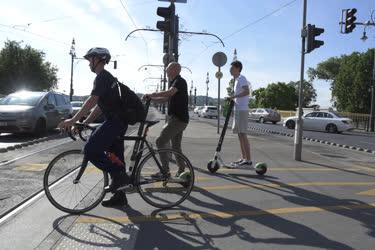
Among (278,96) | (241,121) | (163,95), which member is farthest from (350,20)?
(278,96)

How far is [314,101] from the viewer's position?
13800 centimetres

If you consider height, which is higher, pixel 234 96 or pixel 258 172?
pixel 234 96

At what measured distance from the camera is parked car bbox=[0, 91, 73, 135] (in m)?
17.6

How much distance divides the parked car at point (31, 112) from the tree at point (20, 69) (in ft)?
172

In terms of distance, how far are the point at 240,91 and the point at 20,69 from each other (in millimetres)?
65514

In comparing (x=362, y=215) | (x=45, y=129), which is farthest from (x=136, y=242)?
(x=45, y=129)

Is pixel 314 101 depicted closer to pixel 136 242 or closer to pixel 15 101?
pixel 15 101

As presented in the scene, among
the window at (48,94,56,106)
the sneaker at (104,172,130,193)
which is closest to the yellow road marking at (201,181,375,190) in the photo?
the sneaker at (104,172,130,193)

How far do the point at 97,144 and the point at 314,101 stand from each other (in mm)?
135487

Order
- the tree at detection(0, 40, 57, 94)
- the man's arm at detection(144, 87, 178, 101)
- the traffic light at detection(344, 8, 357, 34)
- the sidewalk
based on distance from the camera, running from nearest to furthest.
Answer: the sidewalk < the man's arm at detection(144, 87, 178, 101) < the traffic light at detection(344, 8, 357, 34) < the tree at detection(0, 40, 57, 94)

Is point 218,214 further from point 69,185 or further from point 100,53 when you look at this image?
point 100,53

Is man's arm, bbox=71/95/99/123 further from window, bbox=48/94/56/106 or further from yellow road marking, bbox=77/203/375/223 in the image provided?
window, bbox=48/94/56/106

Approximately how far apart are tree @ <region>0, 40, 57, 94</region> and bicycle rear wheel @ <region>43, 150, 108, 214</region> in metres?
66.4

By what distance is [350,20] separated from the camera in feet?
92.4
